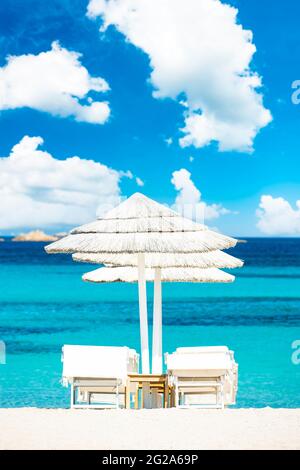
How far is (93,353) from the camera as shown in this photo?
24.8 ft

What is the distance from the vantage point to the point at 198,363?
7586mm

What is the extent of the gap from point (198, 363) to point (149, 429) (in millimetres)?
1323

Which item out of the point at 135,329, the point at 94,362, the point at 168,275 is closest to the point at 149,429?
the point at 94,362

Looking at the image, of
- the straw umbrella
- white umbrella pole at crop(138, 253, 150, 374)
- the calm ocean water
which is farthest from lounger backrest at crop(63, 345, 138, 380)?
the calm ocean water

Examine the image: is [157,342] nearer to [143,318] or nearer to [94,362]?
[143,318]

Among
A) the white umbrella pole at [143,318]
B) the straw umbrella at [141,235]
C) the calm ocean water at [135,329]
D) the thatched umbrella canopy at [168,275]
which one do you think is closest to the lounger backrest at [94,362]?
the white umbrella pole at [143,318]

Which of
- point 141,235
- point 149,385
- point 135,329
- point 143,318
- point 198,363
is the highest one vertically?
point 141,235

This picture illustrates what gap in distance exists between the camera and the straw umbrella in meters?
7.55

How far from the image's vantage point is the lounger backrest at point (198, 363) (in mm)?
7559

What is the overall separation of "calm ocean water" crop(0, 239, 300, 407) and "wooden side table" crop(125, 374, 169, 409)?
8.67ft

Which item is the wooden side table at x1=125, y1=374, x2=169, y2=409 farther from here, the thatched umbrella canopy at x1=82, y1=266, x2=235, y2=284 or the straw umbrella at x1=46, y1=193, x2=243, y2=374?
the thatched umbrella canopy at x1=82, y1=266, x2=235, y2=284

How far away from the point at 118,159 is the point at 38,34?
22.5 meters
